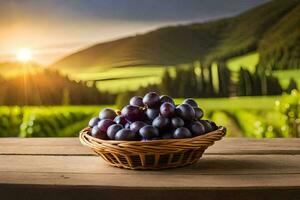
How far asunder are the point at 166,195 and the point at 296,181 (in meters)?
0.31

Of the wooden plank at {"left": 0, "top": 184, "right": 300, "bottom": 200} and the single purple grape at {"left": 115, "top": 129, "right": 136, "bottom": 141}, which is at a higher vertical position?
the single purple grape at {"left": 115, "top": 129, "right": 136, "bottom": 141}

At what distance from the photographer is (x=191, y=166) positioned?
57.7 inches

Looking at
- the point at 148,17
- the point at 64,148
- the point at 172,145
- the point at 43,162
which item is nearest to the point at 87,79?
the point at 148,17

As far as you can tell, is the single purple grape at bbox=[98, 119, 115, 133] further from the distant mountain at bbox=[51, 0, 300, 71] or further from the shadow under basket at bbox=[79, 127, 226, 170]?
the distant mountain at bbox=[51, 0, 300, 71]

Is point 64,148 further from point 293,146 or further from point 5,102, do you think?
point 5,102

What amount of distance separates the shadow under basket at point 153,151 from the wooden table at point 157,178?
0.02 meters

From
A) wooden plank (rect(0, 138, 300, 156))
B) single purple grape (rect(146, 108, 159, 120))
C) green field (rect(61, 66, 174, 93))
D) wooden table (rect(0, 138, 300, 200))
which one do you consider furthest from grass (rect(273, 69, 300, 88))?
single purple grape (rect(146, 108, 159, 120))

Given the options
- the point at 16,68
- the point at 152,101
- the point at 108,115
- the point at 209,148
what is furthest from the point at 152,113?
the point at 16,68

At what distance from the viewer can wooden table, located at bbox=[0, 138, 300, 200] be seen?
49.8 inches

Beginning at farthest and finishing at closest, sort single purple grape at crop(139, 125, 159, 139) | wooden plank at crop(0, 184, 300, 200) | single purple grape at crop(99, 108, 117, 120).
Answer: single purple grape at crop(99, 108, 117, 120)
single purple grape at crop(139, 125, 159, 139)
wooden plank at crop(0, 184, 300, 200)

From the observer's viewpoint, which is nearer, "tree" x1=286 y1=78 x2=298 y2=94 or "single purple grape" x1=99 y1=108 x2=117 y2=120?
"single purple grape" x1=99 y1=108 x2=117 y2=120

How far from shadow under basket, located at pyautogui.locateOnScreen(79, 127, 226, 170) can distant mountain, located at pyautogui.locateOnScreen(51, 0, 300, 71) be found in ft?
6.51

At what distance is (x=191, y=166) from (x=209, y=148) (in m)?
0.28

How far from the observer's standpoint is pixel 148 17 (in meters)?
3.43
